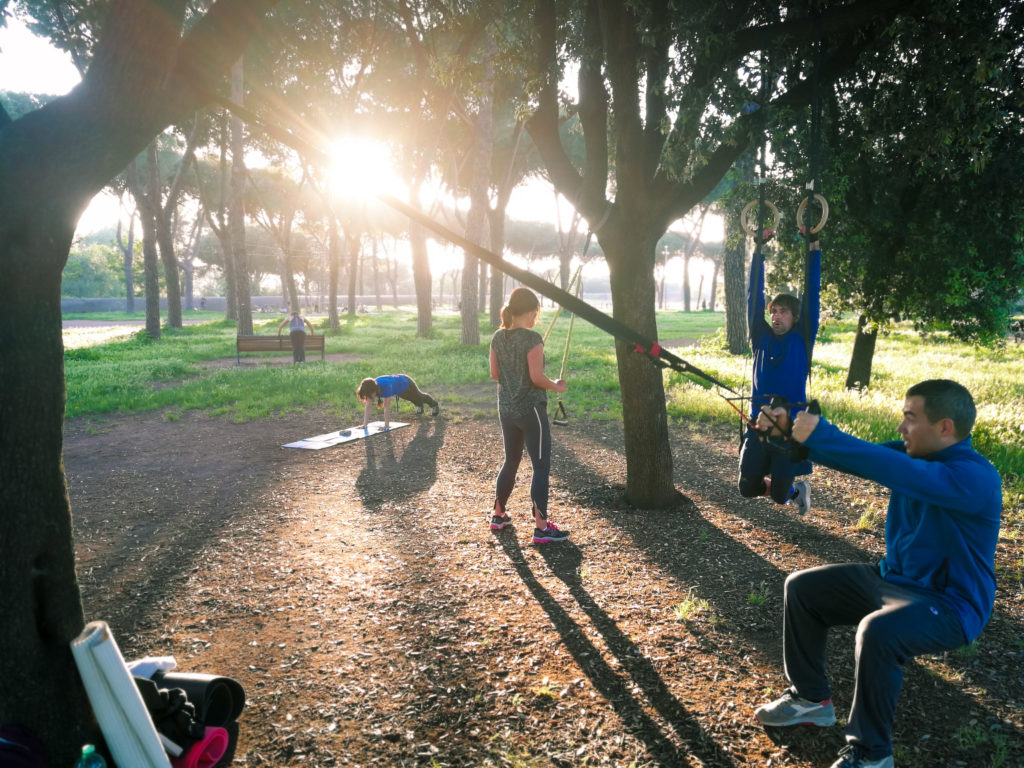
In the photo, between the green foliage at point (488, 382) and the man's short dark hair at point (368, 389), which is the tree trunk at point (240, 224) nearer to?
the green foliage at point (488, 382)

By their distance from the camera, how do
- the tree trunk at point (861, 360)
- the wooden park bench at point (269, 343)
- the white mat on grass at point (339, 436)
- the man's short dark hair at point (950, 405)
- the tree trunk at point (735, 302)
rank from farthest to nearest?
the tree trunk at point (735, 302) < the wooden park bench at point (269, 343) < the tree trunk at point (861, 360) < the white mat on grass at point (339, 436) < the man's short dark hair at point (950, 405)

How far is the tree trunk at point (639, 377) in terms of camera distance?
216 inches

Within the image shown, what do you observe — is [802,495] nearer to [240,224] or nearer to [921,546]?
[921,546]

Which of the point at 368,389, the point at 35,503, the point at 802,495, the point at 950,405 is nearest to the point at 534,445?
the point at 802,495

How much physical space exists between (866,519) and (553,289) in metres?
4.69

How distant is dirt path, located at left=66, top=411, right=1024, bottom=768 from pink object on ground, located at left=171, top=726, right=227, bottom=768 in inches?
8.7

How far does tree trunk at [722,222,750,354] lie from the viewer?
17.4 m

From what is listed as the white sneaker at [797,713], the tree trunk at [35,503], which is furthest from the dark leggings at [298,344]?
the white sneaker at [797,713]

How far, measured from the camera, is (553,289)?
2.67 meters

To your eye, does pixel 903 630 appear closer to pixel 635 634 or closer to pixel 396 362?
pixel 635 634

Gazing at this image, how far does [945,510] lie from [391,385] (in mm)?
8062

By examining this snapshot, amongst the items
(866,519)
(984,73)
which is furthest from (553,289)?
(866,519)

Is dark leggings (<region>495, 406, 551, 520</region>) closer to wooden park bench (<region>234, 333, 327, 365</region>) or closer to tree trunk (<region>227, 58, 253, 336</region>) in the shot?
wooden park bench (<region>234, 333, 327, 365</region>)

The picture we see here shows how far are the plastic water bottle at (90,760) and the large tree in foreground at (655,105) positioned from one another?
4.21 metres
